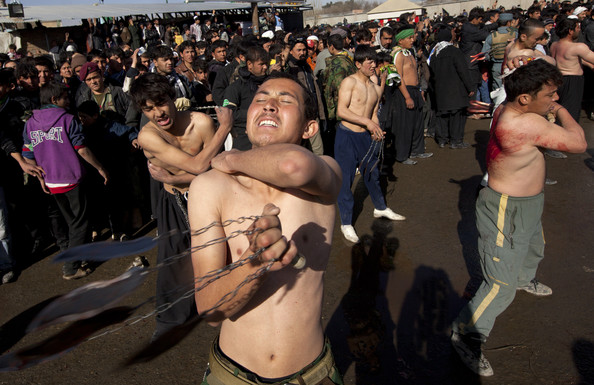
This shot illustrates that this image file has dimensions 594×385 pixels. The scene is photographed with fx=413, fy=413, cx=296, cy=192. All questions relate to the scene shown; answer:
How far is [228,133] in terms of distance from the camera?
3.61 metres

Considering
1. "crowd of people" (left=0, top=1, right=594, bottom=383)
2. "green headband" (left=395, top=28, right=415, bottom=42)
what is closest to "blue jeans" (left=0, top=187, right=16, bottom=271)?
"crowd of people" (left=0, top=1, right=594, bottom=383)

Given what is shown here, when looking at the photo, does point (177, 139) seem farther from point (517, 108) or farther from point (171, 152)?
point (517, 108)

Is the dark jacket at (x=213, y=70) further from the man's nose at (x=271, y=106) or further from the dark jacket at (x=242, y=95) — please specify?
the man's nose at (x=271, y=106)

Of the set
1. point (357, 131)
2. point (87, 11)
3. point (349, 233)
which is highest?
point (87, 11)

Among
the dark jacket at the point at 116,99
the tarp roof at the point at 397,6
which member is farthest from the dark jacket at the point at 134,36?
the tarp roof at the point at 397,6

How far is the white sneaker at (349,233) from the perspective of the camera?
15.5 ft

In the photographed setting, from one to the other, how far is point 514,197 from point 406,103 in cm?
441

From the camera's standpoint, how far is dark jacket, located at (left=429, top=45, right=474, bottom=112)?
7.45m

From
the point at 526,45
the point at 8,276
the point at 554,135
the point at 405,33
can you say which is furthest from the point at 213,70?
the point at 554,135

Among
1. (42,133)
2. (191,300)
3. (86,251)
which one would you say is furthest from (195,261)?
(42,133)

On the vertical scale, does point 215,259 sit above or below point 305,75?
below

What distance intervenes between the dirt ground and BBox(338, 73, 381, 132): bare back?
1.30 metres

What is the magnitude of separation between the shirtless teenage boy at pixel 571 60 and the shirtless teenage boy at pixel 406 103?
7.85 ft

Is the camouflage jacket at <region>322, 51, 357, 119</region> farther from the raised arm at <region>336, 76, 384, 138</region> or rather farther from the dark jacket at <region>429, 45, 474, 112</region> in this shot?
the dark jacket at <region>429, 45, 474, 112</region>
